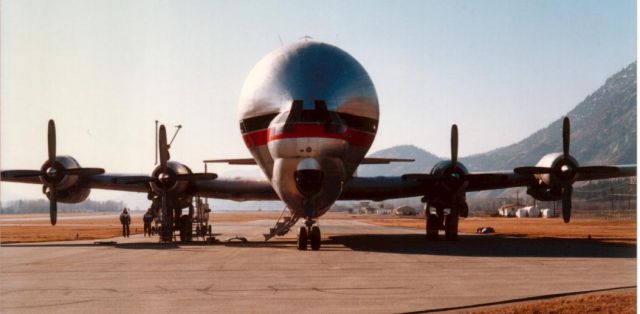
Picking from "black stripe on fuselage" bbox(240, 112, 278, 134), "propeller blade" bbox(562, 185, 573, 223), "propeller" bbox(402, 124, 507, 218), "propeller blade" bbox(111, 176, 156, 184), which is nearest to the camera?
"black stripe on fuselage" bbox(240, 112, 278, 134)

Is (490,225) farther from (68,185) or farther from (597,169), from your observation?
(68,185)

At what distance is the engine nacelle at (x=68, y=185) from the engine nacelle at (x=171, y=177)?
330 centimetres

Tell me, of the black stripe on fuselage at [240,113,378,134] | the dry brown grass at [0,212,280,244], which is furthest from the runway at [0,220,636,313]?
the dry brown grass at [0,212,280,244]

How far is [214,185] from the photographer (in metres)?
27.4

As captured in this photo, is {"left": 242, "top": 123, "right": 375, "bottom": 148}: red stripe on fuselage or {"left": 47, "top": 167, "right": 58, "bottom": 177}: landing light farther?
{"left": 47, "top": 167, "right": 58, "bottom": 177}: landing light

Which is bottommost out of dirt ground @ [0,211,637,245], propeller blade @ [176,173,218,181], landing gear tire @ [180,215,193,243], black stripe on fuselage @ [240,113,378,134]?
dirt ground @ [0,211,637,245]

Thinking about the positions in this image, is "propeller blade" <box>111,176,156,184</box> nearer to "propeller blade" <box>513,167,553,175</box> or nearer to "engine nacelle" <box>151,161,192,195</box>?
"engine nacelle" <box>151,161,192,195</box>

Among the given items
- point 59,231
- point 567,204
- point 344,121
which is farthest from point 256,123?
point 59,231

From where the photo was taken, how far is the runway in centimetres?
935

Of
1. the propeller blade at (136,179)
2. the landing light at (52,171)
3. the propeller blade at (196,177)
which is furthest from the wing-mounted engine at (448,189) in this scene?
the landing light at (52,171)

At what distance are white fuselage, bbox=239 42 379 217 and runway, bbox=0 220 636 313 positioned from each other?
286cm

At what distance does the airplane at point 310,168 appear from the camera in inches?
791

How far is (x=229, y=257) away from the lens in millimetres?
17766

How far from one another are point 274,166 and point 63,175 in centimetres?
960
